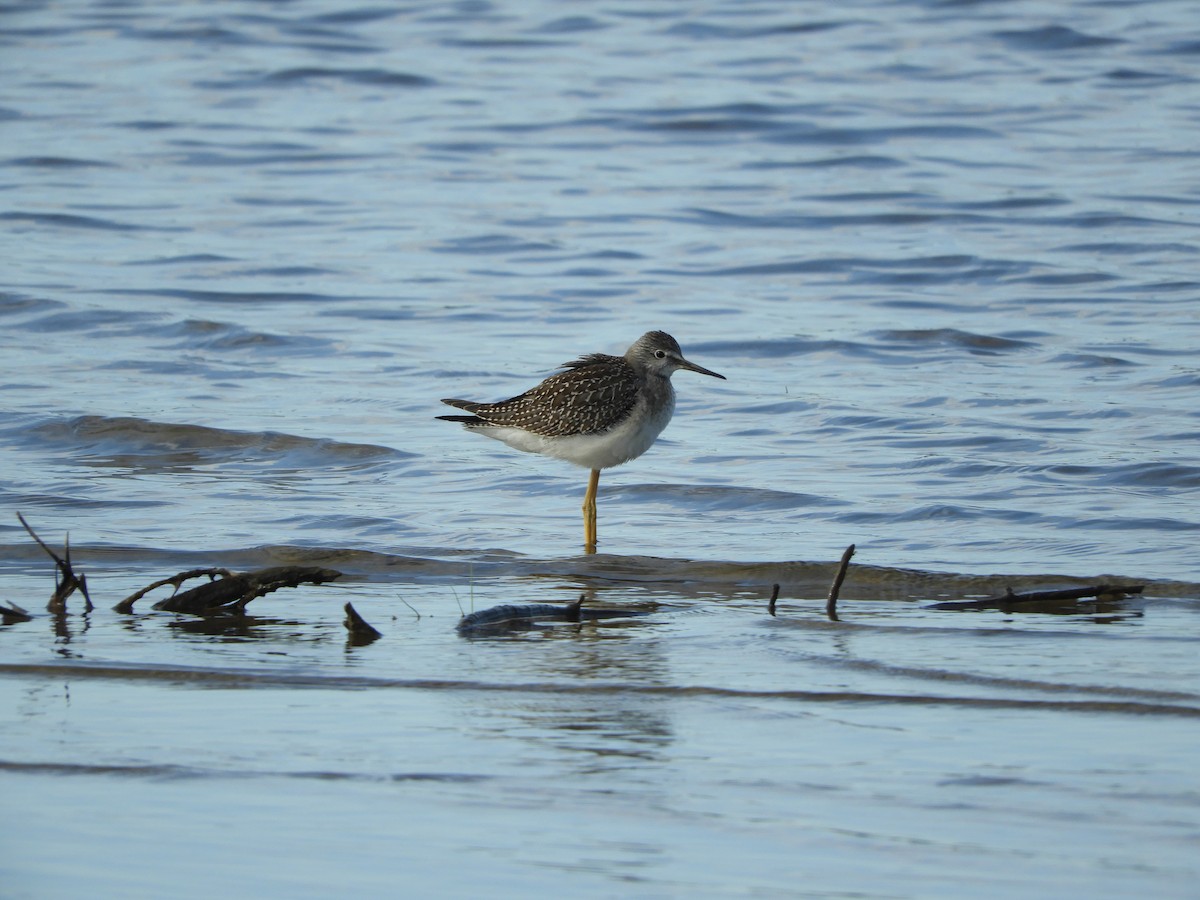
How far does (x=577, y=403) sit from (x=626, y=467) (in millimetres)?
1707

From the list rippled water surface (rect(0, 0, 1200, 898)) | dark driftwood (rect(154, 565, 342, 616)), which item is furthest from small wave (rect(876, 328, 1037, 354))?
dark driftwood (rect(154, 565, 342, 616))

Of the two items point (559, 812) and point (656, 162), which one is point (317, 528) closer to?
point (559, 812)

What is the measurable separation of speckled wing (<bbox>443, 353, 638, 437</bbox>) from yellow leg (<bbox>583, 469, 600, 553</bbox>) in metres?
0.30

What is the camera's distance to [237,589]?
6969 mm

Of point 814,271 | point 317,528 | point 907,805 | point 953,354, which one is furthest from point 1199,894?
point 814,271

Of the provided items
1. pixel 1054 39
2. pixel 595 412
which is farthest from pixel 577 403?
pixel 1054 39

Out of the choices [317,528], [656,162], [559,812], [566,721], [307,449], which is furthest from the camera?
[656,162]

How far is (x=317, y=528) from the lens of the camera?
9.28 meters

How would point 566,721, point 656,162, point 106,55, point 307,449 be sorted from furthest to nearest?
point 106,55 < point 656,162 < point 307,449 < point 566,721

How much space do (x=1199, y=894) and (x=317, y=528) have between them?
591 centimetres

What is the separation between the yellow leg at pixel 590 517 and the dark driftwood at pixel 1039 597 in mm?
2284

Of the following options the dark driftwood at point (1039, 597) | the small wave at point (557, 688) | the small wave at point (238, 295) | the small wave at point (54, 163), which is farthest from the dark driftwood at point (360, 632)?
the small wave at point (54, 163)

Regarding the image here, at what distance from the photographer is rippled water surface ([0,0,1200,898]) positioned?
476 cm

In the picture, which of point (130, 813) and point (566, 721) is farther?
point (566, 721)
